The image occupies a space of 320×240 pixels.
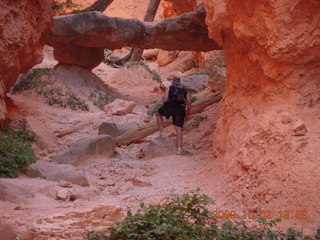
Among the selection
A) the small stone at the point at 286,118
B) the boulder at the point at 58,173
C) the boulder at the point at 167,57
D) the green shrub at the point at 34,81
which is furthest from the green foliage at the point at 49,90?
the boulder at the point at 167,57

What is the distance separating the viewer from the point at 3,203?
5.27 metres

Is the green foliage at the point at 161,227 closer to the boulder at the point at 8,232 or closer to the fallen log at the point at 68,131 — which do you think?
the boulder at the point at 8,232

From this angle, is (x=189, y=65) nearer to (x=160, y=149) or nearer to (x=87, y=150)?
(x=160, y=149)

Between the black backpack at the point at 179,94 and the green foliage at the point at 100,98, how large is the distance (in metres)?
5.30

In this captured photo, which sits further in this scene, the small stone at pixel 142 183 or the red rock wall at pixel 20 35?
the red rock wall at pixel 20 35

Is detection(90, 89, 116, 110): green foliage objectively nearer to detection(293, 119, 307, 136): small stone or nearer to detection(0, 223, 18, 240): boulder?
detection(293, 119, 307, 136): small stone

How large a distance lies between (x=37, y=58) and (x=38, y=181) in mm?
4681

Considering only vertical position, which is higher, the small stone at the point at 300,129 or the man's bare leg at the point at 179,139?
the small stone at the point at 300,129

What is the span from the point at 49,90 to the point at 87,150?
5.77 meters

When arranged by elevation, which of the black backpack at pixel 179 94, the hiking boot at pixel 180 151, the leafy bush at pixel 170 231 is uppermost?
the black backpack at pixel 179 94

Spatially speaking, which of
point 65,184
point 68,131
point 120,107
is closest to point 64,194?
point 65,184
